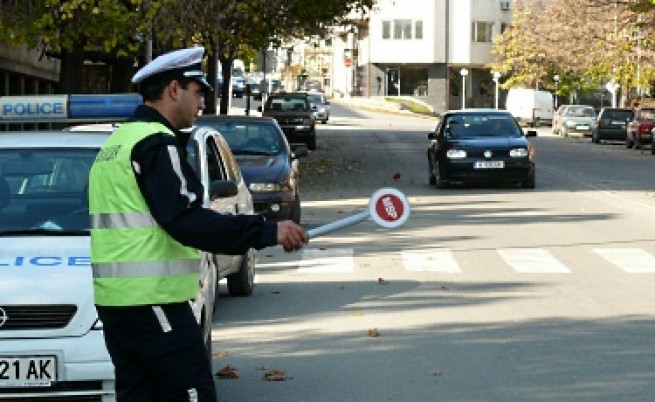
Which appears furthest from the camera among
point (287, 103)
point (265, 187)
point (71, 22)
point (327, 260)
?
point (287, 103)

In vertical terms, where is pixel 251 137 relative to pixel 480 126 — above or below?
above

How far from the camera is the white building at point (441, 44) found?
4368 inches

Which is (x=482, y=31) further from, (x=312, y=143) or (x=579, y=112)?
(x=312, y=143)

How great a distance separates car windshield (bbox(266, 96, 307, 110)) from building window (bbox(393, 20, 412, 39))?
59.6m

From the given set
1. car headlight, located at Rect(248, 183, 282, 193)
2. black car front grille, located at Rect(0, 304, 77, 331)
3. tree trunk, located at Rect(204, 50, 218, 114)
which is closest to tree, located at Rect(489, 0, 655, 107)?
tree trunk, located at Rect(204, 50, 218, 114)

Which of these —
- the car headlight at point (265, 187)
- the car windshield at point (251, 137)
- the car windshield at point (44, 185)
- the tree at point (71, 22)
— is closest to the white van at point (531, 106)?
the tree at point (71, 22)

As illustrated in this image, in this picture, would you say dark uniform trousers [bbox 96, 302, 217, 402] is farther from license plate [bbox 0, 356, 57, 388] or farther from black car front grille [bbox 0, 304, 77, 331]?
black car front grille [bbox 0, 304, 77, 331]

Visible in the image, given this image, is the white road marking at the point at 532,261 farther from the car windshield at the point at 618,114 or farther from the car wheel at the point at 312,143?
the car windshield at the point at 618,114

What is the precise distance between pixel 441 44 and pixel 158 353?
107 m

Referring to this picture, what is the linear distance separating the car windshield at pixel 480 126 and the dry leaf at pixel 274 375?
817 inches

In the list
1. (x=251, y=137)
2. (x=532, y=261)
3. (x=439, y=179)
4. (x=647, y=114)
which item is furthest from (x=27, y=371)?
(x=647, y=114)

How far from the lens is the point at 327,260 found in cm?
1712

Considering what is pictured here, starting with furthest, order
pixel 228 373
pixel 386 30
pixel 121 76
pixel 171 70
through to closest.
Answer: pixel 386 30 → pixel 121 76 → pixel 228 373 → pixel 171 70

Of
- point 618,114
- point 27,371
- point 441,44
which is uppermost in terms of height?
point 441,44
